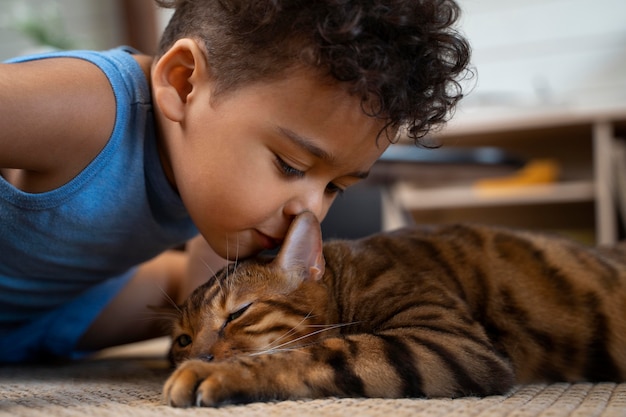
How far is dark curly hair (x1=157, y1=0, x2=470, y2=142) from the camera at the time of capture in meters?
1.10

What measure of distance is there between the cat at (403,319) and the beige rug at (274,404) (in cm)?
4

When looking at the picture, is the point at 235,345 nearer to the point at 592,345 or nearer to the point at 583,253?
the point at 592,345

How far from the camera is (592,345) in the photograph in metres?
1.28

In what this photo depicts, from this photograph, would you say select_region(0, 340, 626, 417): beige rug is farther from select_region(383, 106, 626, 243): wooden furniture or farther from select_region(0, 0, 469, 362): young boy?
select_region(383, 106, 626, 243): wooden furniture

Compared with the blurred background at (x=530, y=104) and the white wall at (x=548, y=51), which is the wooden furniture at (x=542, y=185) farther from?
the white wall at (x=548, y=51)

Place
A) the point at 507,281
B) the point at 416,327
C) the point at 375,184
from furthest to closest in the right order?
the point at 375,184
the point at 507,281
the point at 416,327

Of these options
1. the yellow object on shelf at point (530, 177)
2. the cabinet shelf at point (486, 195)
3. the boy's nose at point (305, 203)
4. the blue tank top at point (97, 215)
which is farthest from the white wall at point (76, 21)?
the boy's nose at point (305, 203)

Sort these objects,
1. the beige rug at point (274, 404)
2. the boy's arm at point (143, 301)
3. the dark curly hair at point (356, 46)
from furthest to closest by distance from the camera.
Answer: the boy's arm at point (143, 301) → the dark curly hair at point (356, 46) → the beige rug at point (274, 404)

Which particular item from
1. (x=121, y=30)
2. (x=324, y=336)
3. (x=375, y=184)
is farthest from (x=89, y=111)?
(x=121, y=30)

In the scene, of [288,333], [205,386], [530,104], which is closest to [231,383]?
[205,386]

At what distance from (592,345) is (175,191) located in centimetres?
90

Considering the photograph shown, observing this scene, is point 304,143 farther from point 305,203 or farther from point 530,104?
point 530,104

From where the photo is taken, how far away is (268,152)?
1163 mm

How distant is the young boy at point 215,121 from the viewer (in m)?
1.13
